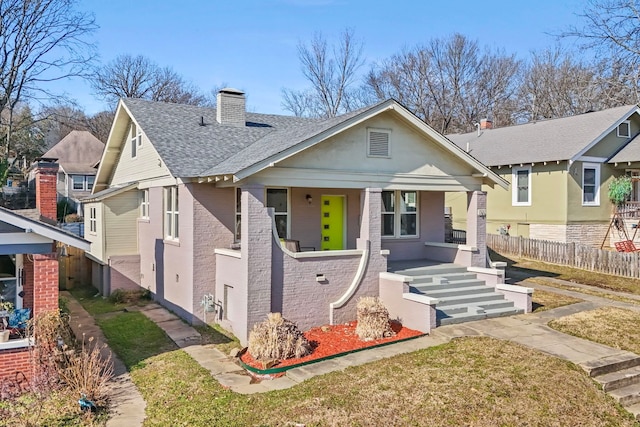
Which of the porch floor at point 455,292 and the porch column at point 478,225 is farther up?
the porch column at point 478,225

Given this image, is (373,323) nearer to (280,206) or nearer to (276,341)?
(276,341)

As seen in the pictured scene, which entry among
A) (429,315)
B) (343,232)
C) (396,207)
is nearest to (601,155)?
(396,207)

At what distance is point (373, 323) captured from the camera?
10750mm

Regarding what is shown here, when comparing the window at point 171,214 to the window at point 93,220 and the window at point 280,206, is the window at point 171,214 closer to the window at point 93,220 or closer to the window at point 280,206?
the window at point 280,206

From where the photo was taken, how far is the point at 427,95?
4725 cm

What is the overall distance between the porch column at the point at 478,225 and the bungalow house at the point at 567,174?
10.2 m

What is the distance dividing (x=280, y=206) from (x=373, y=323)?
4759 millimetres

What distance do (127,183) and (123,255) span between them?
10.0 feet

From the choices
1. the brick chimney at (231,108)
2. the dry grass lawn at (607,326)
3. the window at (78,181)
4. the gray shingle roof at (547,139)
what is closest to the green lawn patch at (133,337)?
the brick chimney at (231,108)

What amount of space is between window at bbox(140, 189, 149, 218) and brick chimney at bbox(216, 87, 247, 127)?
3.87 m

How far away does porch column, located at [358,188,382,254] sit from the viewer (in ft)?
40.4

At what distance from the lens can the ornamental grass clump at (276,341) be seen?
9648mm

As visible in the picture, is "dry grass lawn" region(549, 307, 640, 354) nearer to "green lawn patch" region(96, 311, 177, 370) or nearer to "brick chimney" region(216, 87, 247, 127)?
"green lawn patch" region(96, 311, 177, 370)

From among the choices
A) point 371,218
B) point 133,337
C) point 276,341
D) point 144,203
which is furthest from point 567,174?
point 133,337
